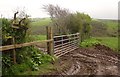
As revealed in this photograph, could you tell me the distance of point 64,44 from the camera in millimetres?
18000

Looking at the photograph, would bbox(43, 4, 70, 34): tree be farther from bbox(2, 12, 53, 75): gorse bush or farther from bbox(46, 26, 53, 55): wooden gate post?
bbox(2, 12, 53, 75): gorse bush

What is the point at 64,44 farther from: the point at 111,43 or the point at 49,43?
the point at 111,43

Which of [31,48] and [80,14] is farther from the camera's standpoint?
[80,14]

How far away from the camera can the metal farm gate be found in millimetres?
15824

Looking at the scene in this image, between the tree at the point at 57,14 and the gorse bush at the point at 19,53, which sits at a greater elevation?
the tree at the point at 57,14

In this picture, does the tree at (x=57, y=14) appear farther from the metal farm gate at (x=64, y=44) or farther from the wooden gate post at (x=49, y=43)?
the wooden gate post at (x=49, y=43)

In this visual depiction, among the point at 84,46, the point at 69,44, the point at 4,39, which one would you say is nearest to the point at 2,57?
the point at 4,39

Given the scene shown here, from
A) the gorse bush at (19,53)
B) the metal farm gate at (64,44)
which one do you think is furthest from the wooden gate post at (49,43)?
the gorse bush at (19,53)

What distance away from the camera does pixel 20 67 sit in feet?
33.3

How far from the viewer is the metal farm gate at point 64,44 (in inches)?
623

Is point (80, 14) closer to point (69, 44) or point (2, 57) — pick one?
point (69, 44)

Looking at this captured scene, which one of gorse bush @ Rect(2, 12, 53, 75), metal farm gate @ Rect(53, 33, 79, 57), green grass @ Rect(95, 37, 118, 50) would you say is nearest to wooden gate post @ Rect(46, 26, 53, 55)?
metal farm gate @ Rect(53, 33, 79, 57)

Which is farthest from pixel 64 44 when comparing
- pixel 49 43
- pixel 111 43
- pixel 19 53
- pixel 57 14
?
pixel 111 43

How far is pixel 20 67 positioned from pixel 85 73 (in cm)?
304
